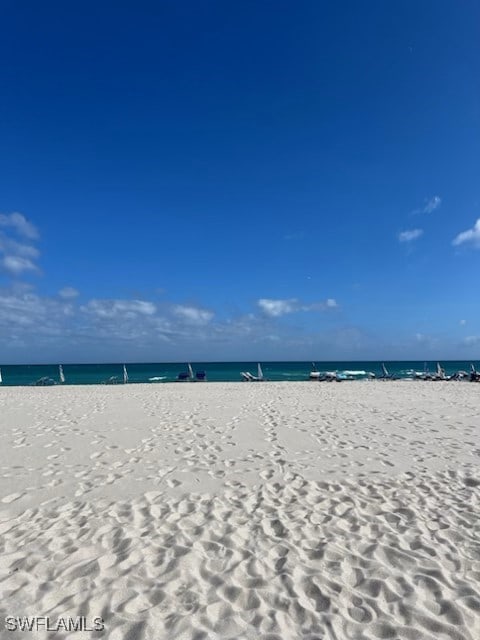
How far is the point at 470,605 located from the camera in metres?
2.90

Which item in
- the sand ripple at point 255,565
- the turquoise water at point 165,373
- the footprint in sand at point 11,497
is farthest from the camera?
the turquoise water at point 165,373

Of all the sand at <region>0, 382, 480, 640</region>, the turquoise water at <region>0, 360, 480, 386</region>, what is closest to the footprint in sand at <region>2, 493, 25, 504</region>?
the sand at <region>0, 382, 480, 640</region>

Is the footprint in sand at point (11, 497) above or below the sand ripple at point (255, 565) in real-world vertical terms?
above

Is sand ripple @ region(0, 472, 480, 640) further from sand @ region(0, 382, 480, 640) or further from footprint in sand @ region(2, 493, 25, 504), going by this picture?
footprint in sand @ region(2, 493, 25, 504)

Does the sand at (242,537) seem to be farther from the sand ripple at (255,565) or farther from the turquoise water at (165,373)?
the turquoise water at (165,373)

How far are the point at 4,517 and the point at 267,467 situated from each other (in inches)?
152

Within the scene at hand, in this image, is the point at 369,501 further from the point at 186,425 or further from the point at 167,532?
the point at 186,425

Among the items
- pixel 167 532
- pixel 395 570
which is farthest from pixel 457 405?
pixel 167 532

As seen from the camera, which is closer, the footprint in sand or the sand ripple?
the sand ripple

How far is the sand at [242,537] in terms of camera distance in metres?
2.80

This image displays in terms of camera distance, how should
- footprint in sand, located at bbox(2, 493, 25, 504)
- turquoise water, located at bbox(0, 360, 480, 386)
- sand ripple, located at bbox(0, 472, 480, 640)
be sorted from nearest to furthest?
sand ripple, located at bbox(0, 472, 480, 640) → footprint in sand, located at bbox(2, 493, 25, 504) → turquoise water, located at bbox(0, 360, 480, 386)

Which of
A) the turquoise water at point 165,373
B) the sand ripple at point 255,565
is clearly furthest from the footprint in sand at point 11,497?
the turquoise water at point 165,373

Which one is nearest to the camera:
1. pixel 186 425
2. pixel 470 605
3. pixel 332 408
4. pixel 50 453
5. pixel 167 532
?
pixel 470 605

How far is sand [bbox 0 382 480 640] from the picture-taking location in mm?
2801
